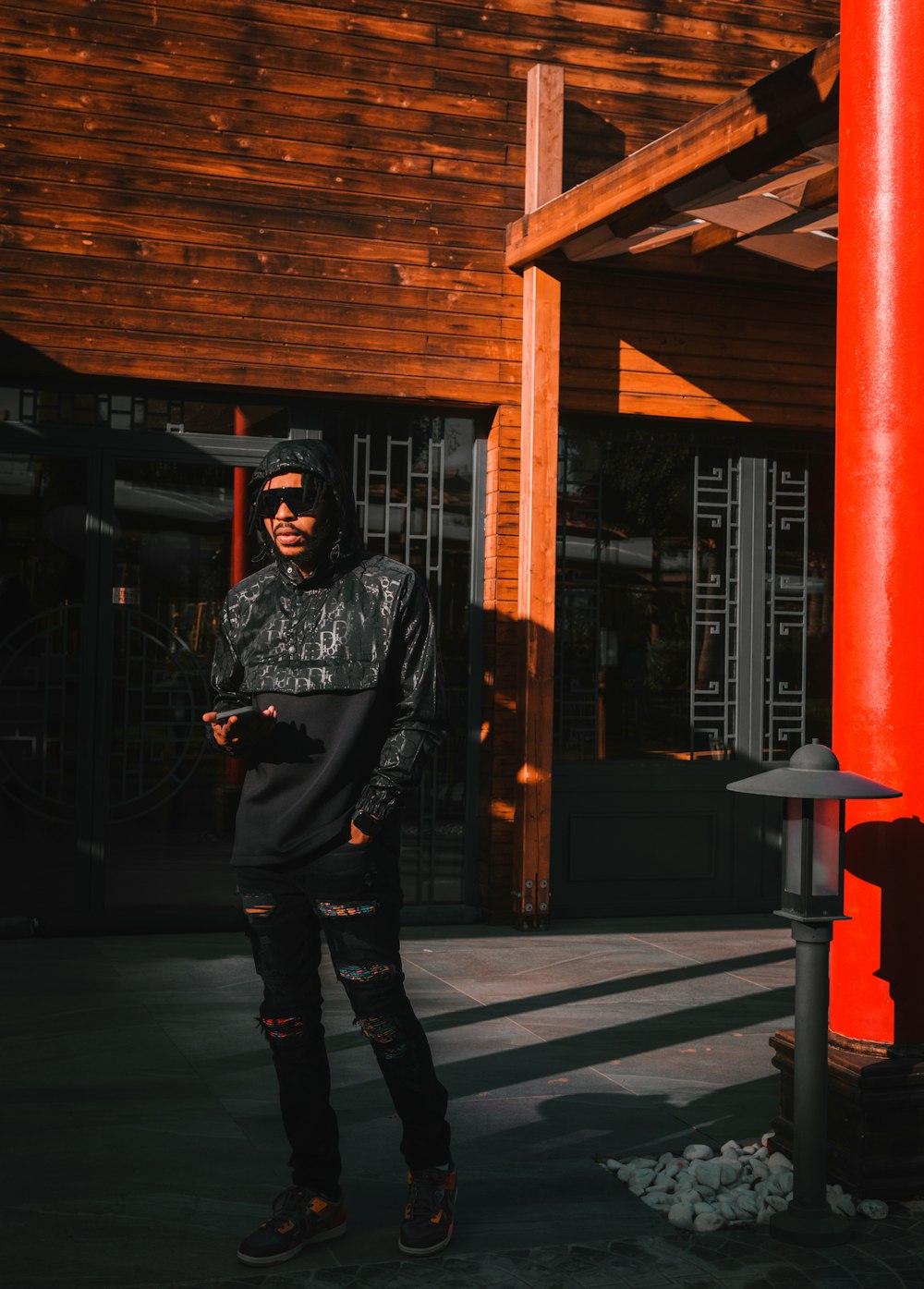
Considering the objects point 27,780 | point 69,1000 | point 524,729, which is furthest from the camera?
point 524,729

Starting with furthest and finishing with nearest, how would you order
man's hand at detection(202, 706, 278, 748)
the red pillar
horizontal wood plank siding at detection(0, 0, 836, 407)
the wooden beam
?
horizontal wood plank siding at detection(0, 0, 836, 407), the wooden beam, the red pillar, man's hand at detection(202, 706, 278, 748)

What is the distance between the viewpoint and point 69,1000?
586cm

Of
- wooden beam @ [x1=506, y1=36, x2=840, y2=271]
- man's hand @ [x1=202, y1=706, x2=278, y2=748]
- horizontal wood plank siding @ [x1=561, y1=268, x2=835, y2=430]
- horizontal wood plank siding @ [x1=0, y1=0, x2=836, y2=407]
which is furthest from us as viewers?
horizontal wood plank siding @ [x1=561, y1=268, x2=835, y2=430]

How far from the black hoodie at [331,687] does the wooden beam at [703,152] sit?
8.16 feet

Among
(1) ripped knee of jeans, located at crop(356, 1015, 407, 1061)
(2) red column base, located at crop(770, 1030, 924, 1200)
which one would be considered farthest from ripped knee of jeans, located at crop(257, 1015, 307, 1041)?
(2) red column base, located at crop(770, 1030, 924, 1200)

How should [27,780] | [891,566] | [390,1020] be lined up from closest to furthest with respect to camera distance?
[390,1020], [891,566], [27,780]

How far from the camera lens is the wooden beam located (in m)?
5.10

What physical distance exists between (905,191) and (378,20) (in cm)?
463

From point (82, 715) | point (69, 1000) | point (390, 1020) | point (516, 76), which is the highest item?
point (516, 76)

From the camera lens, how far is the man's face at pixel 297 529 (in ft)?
11.3

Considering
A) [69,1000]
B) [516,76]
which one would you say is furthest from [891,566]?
[516,76]

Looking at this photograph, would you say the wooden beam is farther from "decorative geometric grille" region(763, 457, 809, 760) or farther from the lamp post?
the lamp post

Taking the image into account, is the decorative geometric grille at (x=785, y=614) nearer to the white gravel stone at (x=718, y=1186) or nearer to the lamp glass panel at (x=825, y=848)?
the white gravel stone at (x=718, y=1186)

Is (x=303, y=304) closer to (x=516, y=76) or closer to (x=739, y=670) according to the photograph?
(x=516, y=76)
